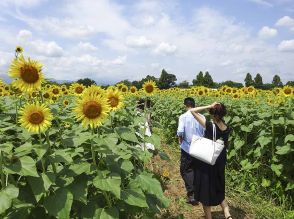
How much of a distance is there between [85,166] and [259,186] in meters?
5.56

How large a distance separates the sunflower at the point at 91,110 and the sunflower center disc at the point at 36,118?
28cm

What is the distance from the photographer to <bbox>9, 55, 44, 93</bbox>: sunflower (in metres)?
3.46

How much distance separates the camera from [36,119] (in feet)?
10.6

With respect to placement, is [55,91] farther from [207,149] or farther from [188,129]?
[207,149]

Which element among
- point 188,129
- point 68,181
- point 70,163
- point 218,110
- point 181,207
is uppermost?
point 218,110

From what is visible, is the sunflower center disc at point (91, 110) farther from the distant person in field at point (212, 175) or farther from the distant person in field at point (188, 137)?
the distant person in field at point (188, 137)

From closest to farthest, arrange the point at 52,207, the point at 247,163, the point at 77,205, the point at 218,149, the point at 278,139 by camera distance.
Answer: the point at 52,207 < the point at 77,205 < the point at 218,149 < the point at 278,139 < the point at 247,163

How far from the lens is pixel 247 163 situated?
328 inches

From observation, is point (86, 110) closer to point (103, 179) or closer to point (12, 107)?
point (103, 179)

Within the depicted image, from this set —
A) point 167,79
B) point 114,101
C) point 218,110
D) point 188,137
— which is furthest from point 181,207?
point 167,79

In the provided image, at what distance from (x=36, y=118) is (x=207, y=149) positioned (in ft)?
11.0

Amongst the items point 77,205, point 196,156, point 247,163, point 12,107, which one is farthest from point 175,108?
point 77,205

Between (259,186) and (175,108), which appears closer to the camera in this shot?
(259,186)

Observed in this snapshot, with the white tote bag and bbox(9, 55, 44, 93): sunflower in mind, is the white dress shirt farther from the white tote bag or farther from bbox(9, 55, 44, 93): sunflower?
bbox(9, 55, 44, 93): sunflower
